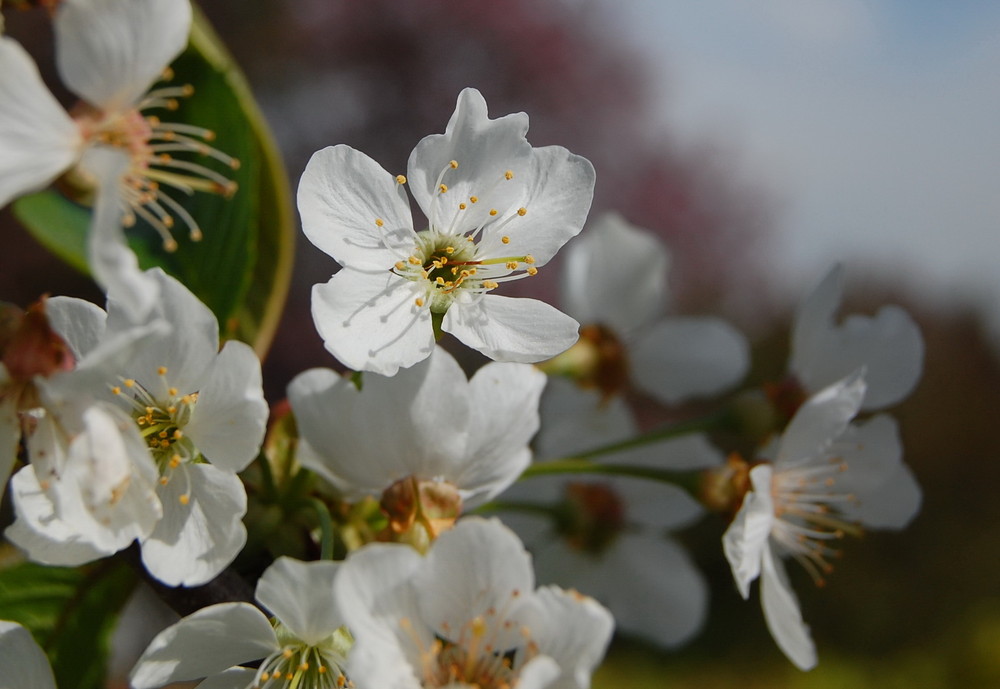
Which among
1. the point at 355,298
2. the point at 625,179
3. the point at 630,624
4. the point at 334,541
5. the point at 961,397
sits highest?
the point at 355,298

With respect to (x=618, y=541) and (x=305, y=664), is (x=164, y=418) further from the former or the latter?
(x=618, y=541)

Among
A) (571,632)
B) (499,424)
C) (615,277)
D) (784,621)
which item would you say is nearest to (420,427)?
(499,424)

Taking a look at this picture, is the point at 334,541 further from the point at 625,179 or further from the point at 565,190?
the point at 625,179

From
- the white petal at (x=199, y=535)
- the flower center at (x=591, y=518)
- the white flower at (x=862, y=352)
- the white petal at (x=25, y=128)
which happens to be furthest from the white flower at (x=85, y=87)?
the flower center at (x=591, y=518)

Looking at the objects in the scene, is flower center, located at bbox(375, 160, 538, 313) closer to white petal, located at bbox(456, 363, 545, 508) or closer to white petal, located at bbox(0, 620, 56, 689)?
white petal, located at bbox(456, 363, 545, 508)

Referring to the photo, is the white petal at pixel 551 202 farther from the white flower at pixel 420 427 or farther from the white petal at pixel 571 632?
the white petal at pixel 571 632

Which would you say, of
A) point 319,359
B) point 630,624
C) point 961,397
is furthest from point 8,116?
point 961,397

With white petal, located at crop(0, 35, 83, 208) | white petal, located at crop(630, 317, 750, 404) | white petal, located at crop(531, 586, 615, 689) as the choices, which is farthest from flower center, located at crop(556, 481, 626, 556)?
white petal, located at crop(0, 35, 83, 208)
